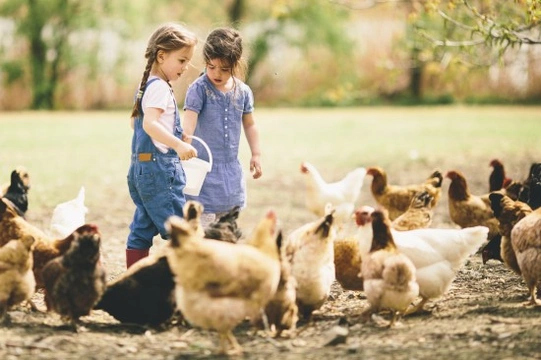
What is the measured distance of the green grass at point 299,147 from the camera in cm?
1195

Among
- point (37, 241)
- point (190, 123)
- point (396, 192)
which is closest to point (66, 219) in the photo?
point (37, 241)

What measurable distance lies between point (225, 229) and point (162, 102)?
0.98m

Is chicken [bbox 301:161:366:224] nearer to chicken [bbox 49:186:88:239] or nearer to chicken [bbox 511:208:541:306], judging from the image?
chicken [bbox 511:208:541:306]

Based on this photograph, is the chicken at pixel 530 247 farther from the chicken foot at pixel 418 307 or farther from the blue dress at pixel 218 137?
the blue dress at pixel 218 137

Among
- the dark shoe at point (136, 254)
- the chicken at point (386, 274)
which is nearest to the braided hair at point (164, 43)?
the dark shoe at point (136, 254)

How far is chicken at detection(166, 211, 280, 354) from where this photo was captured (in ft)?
14.1

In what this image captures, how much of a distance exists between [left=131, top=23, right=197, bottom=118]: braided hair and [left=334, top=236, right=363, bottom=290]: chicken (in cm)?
168

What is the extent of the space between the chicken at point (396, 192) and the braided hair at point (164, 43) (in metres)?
3.02

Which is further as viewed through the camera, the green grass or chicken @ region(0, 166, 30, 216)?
the green grass

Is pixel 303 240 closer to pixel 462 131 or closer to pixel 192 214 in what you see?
pixel 192 214

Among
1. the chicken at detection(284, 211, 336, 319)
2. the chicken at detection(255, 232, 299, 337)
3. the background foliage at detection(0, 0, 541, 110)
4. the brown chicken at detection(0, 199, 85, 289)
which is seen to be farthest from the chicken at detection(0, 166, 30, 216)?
the background foliage at detection(0, 0, 541, 110)

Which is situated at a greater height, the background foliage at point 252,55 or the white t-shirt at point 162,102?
the background foliage at point 252,55

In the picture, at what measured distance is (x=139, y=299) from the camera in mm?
4973

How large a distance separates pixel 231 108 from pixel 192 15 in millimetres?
24626
